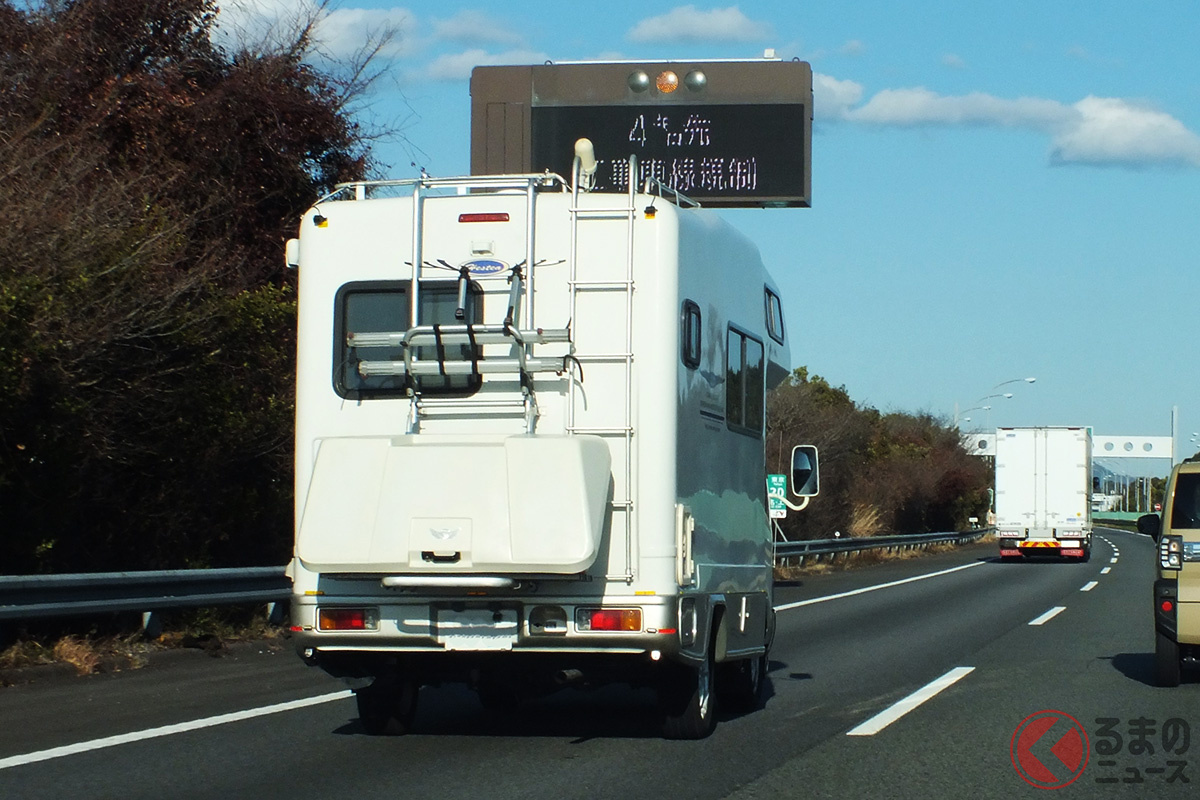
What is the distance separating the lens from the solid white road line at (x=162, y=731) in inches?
313

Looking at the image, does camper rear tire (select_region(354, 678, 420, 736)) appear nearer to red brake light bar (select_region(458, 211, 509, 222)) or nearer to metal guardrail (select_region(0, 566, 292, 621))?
red brake light bar (select_region(458, 211, 509, 222))

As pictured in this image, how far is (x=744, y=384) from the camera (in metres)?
9.50

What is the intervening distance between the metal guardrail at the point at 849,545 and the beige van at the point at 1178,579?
17.9 metres

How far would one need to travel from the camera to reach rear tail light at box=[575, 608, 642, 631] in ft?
25.3

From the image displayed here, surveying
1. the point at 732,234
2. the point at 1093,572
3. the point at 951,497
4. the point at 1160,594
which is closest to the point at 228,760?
the point at 732,234

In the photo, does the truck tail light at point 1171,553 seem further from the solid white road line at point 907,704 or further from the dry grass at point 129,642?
the dry grass at point 129,642

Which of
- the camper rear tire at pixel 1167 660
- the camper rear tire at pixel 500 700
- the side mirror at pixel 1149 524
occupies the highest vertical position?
the side mirror at pixel 1149 524

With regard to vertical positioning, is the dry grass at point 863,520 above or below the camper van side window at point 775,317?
below

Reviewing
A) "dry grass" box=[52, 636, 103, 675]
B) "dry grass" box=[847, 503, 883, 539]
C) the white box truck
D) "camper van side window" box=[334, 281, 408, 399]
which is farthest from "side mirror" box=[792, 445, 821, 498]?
"dry grass" box=[847, 503, 883, 539]

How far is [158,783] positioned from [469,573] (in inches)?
72.0

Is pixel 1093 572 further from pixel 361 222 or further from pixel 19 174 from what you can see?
pixel 361 222

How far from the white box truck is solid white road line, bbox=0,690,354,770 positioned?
1342 inches

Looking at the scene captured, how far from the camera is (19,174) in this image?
563 inches

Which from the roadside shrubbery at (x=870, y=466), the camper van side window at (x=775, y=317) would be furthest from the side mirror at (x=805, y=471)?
the roadside shrubbery at (x=870, y=466)
